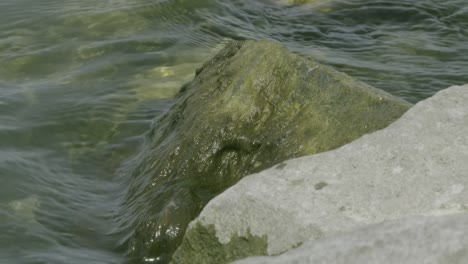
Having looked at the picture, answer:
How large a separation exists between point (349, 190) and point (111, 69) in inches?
159

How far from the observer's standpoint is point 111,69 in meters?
7.01

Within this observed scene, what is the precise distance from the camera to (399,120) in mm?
3676

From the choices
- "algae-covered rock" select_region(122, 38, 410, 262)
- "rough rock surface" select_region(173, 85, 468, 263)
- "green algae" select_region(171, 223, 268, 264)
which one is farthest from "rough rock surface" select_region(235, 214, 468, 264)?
"algae-covered rock" select_region(122, 38, 410, 262)

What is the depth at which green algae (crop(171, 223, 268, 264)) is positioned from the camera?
3.30 meters

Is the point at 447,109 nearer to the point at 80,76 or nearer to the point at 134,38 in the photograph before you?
the point at 80,76

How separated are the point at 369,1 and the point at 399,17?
21.6 inches

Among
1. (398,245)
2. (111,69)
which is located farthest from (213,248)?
(111,69)

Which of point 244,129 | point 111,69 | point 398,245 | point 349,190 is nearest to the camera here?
point 398,245

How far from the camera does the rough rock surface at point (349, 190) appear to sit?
315 centimetres

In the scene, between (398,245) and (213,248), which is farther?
(213,248)

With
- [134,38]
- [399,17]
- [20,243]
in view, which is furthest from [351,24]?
[20,243]

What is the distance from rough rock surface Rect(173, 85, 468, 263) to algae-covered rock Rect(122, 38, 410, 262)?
0.41 m

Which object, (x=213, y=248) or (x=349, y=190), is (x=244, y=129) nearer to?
(x=213, y=248)

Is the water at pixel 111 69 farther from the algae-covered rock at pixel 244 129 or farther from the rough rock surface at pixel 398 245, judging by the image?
the rough rock surface at pixel 398 245
